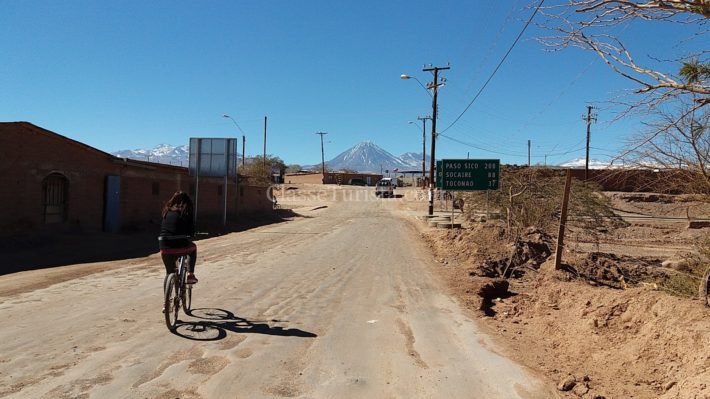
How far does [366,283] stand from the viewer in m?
11.4

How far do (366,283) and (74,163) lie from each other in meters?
13.0

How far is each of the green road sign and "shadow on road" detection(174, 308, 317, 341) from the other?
15.8 metres

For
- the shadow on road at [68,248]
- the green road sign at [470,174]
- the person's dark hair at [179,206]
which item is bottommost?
the shadow on road at [68,248]

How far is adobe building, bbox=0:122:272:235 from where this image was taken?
52.0ft

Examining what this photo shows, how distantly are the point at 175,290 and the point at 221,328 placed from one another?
779 mm

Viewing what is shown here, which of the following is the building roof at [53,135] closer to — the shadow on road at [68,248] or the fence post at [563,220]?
the shadow on road at [68,248]

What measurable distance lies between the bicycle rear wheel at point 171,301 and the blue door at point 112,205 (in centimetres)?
1547

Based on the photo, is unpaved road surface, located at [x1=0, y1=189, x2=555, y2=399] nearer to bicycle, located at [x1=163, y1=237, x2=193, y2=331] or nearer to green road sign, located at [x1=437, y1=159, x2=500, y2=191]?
bicycle, located at [x1=163, y1=237, x2=193, y2=331]

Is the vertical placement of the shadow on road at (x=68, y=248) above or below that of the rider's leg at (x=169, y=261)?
below

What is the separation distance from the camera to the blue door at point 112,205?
20469mm

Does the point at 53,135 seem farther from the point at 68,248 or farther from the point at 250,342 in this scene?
the point at 250,342

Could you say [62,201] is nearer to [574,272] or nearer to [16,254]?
[16,254]

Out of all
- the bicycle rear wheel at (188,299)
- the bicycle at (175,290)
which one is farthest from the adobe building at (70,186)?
the bicycle at (175,290)

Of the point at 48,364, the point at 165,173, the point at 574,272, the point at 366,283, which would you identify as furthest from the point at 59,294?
the point at 165,173
